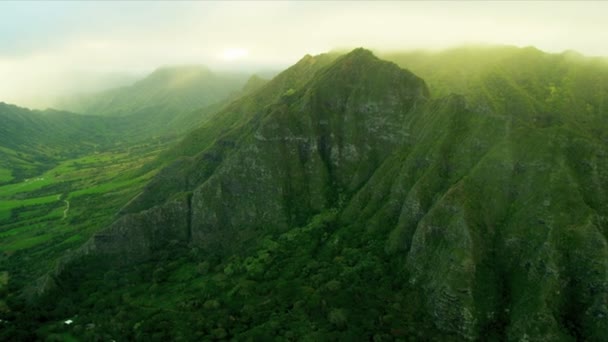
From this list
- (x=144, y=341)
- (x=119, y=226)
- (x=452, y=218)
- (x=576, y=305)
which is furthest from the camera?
(x=119, y=226)

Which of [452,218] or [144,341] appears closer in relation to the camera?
[144,341]

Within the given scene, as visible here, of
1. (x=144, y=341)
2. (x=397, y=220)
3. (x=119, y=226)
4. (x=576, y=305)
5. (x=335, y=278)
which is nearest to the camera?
(x=576, y=305)

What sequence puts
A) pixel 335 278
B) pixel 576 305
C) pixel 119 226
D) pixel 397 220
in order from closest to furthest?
pixel 576 305
pixel 335 278
pixel 397 220
pixel 119 226

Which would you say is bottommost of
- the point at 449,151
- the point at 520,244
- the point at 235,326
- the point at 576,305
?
the point at 235,326

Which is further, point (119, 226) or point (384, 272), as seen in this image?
point (119, 226)

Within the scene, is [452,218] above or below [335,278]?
above

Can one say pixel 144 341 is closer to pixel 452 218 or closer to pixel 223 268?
pixel 223 268

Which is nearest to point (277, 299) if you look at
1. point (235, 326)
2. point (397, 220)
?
point (235, 326)

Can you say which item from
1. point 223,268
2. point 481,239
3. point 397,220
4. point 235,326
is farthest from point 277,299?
point 481,239

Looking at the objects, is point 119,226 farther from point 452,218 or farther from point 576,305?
point 576,305
